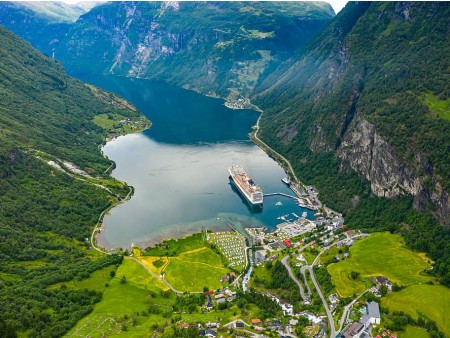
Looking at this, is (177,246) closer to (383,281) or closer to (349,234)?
(349,234)

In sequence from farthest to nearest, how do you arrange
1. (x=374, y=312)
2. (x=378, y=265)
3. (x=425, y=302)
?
1. (x=378, y=265)
2. (x=425, y=302)
3. (x=374, y=312)

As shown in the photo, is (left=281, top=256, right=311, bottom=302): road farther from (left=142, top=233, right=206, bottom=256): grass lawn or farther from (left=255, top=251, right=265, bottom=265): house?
(left=142, top=233, right=206, bottom=256): grass lawn

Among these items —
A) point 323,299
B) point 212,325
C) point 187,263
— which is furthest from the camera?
point 187,263

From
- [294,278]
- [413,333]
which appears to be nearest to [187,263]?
[294,278]

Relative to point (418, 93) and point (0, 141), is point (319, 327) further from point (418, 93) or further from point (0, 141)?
point (0, 141)

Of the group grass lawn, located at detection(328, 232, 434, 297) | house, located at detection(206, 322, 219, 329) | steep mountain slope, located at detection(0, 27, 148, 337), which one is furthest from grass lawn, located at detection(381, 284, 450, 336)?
steep mountain slope, located at detection(0, 27, 148, 337)

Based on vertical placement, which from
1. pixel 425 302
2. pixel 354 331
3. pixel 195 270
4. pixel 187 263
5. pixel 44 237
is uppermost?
pixel 425 302

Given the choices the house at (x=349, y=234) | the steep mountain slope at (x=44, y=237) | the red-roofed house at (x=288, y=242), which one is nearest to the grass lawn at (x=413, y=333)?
the house at (x=349, y=234)

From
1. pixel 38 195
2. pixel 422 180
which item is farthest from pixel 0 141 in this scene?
pixel 422 180
